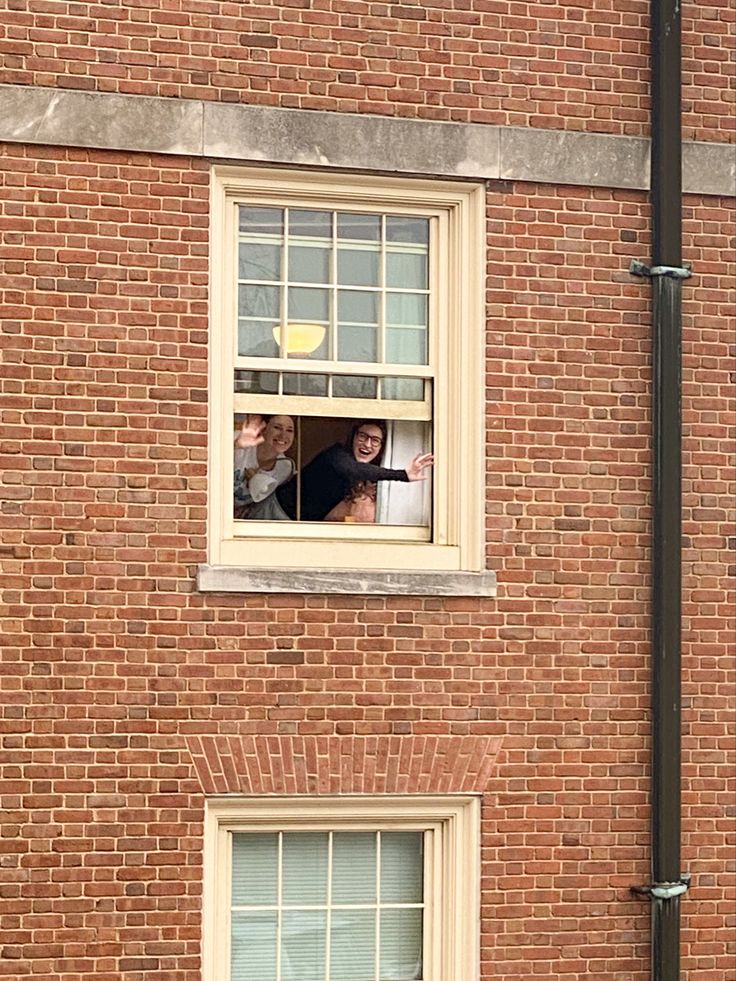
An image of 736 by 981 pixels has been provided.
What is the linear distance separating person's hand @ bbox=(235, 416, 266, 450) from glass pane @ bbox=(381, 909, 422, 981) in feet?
8.83

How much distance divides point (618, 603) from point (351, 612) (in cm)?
155

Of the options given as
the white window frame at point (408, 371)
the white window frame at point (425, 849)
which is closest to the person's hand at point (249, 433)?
the white window frame at point (408, 371)

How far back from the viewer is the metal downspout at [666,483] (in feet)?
31.5

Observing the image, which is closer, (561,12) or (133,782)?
(133,782)

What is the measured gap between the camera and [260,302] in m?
9.65

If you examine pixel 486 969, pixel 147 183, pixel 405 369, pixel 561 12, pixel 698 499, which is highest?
pixel 561 12

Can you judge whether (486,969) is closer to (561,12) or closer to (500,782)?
(500,782)

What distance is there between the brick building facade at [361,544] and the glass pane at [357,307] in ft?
2.15

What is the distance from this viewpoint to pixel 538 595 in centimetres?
970

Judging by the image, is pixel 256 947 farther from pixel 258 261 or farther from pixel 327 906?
pixel 258 261

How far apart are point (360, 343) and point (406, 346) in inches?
10.6

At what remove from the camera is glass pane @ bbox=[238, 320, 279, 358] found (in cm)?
961

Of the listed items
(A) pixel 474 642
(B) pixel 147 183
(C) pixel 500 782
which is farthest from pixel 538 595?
(B) pixel 147 183

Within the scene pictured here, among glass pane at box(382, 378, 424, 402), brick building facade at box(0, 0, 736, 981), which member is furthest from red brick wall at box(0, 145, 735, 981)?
glass pane at box(382, 378, 424, 402)
